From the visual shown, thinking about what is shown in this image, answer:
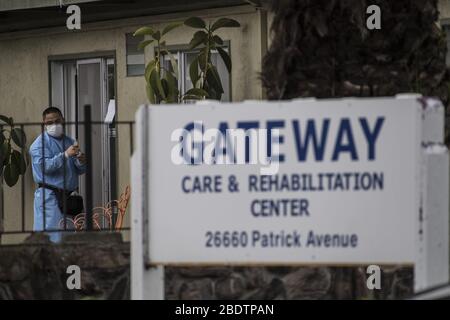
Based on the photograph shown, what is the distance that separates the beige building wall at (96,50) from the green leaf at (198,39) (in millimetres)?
729

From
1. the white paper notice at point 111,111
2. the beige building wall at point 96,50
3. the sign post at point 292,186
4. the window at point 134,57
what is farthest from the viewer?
the white paper notice at point 111,111

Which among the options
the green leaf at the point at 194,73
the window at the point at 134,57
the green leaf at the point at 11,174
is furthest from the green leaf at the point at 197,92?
the green leaf at the point at 11,174

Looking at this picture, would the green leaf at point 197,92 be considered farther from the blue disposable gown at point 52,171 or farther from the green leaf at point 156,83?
the blue disposable gown at point 52,171

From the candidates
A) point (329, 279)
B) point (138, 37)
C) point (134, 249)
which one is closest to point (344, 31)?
point (329, 279)

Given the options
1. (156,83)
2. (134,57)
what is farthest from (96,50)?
(156,83)

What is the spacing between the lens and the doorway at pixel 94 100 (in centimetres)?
1475

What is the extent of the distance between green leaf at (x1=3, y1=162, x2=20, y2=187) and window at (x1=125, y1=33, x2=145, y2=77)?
1768mm

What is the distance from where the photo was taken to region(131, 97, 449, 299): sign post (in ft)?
20.8

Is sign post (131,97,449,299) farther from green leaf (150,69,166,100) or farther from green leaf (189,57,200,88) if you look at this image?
green leaf (189,57,200,88)

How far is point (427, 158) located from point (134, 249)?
5.34 feet

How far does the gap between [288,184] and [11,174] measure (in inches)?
308

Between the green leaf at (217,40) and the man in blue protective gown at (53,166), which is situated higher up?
the green leaf at (217,40)

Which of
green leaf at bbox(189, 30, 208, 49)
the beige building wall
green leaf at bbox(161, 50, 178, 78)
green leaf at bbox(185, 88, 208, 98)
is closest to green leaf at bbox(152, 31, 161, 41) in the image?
green leaf at bbox(161, 50, 178, 78)
